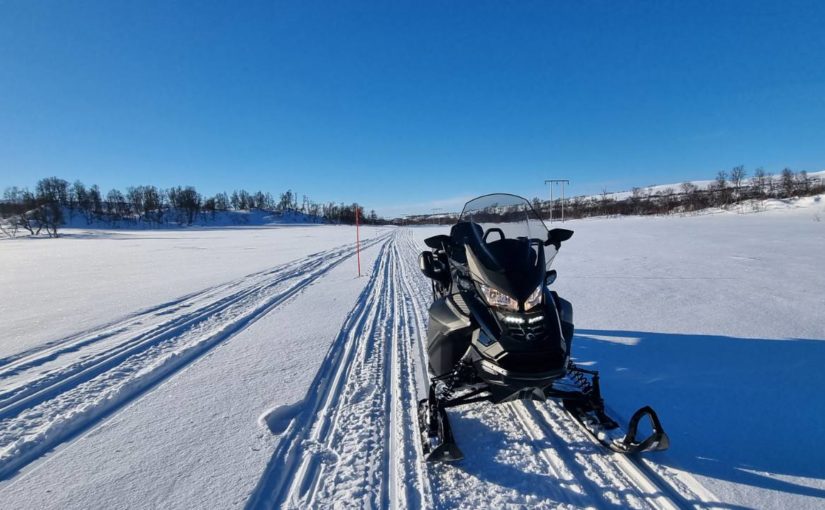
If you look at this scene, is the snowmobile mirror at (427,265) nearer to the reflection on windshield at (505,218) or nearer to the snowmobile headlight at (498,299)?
the reflection on windshield at (505,218)

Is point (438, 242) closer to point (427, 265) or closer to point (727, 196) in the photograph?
point (427, 265)

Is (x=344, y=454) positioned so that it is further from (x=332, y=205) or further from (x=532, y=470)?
(x=332, y=205)

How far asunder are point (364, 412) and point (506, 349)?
1.41 meters

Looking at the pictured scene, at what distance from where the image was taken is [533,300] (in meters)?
2.34

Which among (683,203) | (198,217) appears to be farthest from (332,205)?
(683,203)

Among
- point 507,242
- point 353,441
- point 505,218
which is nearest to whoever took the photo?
point 353,441

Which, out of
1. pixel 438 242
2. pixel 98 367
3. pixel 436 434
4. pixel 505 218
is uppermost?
pixel 505 218

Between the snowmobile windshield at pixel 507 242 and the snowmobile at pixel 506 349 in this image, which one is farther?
the snowmobile windshield at pixel 507 242

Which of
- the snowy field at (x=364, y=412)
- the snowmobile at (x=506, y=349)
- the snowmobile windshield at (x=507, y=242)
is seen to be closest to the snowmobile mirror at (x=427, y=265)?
the snowmobile windshield at (x=507, y=242)

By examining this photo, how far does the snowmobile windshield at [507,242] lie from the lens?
96.1 inches

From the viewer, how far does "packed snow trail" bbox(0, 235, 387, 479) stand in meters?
2.69

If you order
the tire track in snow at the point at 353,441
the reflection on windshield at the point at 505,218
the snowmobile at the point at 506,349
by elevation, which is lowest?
the tire track in snow at the point at 353,441

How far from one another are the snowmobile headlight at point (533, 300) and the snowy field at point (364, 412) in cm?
104

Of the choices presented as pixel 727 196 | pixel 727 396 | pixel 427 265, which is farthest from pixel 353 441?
pixel 727 196
